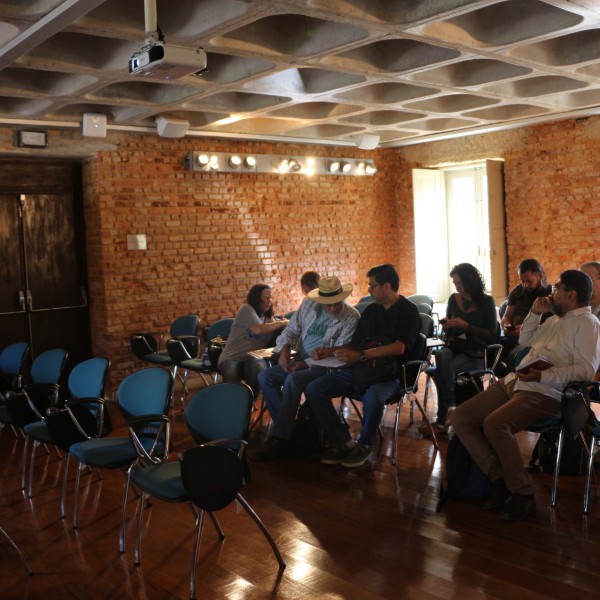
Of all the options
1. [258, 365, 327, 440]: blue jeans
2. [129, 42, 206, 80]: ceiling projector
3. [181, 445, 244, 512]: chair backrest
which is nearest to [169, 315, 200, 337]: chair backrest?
[258, 365, 327, 440]: blue jeans

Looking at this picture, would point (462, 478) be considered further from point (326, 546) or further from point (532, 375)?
point (326, 546)

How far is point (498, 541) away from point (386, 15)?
3526mm

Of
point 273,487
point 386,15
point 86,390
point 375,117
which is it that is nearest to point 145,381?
point 86,390

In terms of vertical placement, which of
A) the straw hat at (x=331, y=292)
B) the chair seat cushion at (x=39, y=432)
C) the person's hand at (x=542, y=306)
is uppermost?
the straw hat at (x=331, y=292)

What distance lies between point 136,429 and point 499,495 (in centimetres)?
233

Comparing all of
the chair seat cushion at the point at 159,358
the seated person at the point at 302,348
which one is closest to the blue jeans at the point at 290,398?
the seated person at the point at 302,348

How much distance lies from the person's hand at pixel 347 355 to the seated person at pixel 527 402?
107 centimetres

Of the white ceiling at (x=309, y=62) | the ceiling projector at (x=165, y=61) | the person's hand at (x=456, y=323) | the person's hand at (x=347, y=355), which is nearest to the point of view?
the ceiling projector at (x=165, y=61)

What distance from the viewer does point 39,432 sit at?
18.6 feet

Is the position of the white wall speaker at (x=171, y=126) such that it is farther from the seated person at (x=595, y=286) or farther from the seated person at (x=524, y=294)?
the seated person at (x=595, y=286)

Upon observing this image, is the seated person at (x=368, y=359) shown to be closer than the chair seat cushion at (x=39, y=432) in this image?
No

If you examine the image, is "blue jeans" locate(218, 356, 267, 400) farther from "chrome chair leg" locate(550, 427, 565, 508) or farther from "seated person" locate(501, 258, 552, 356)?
"chrome chair leg" locate(550, 427, 565, 508)

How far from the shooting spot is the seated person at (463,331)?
666 centimetres

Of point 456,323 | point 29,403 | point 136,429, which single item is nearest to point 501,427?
point 456,323
